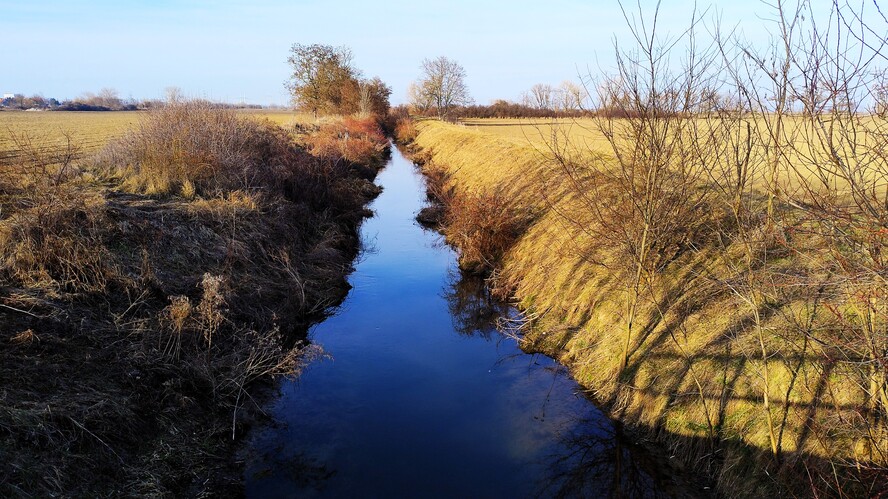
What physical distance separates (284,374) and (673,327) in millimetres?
5731

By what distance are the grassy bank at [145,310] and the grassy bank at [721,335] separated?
4724 mm

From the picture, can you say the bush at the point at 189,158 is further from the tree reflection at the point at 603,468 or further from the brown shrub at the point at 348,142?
the tree reflection at the point at 603,468

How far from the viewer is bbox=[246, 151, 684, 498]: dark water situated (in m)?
6.23

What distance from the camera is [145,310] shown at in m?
8.02

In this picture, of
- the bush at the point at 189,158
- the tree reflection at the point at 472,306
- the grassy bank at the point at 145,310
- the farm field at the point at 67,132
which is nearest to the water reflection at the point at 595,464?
the tree reflection at the point at 472,306

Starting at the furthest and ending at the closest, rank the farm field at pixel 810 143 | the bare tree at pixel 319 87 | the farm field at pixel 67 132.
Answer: the bare tree at pixel 319 87 < the farm field at pixel 67 132 < the farm field at pixel 810 143

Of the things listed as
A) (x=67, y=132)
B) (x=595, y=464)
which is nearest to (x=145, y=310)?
(x=595, y=464)

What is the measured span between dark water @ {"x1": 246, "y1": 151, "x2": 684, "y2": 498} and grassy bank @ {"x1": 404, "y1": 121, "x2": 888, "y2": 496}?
644 millimetres

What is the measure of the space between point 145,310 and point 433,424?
462cm

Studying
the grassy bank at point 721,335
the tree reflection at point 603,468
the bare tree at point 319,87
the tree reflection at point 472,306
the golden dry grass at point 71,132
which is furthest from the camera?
the bare tree at point 319,87

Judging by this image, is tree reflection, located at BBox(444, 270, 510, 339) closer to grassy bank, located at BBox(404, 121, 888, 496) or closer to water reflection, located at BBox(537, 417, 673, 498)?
grassy bank, located at BBox(404, 121, 888, 496)

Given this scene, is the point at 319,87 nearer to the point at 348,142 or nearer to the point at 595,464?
the point at 348,142

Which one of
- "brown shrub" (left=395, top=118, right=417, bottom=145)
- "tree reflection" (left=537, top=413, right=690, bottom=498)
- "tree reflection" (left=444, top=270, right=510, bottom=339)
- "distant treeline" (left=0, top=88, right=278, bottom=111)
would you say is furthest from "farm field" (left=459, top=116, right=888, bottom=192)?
"distant treeline" (left=0, top=88, right=278, bottom=111)

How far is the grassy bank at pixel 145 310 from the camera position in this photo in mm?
5512
